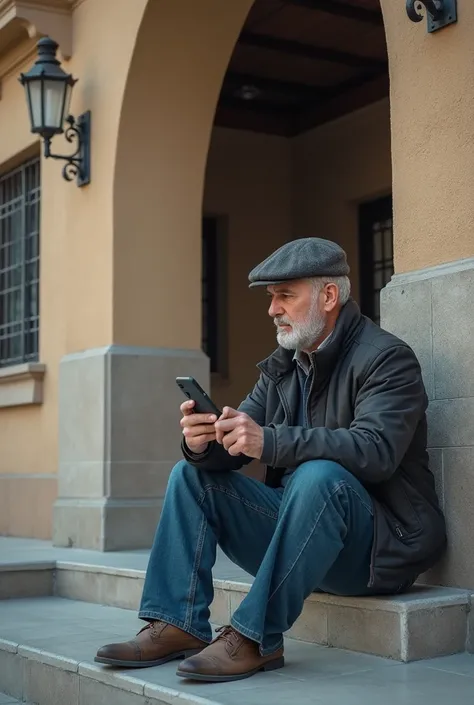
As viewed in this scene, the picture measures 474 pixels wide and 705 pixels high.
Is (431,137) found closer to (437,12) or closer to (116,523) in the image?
(437,12)

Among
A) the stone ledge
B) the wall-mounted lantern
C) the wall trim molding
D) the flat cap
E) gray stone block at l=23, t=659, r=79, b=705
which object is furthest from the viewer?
the stone ledge

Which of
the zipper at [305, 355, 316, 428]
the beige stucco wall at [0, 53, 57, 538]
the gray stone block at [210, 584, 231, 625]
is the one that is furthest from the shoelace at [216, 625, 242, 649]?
the beige stucco wall at [0, 53, 57, 538]

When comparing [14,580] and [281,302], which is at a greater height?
[281,302]

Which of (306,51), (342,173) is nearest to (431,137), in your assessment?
(306,51)

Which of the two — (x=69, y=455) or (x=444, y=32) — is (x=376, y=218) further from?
(x=444, y=32)

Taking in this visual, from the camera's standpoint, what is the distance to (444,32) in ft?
13.2

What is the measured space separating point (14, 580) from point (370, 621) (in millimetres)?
2687

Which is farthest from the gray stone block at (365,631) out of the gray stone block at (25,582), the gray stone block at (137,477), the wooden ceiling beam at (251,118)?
the wooden ceiling beam at (251,118)

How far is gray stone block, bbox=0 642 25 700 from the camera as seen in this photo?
13.7 ft

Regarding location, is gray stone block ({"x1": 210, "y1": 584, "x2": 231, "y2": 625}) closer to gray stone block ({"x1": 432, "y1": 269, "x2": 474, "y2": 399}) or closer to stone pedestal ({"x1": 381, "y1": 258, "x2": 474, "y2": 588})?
stone pedestal ({"x1": 381, "y1": 258, "x2": 474, "y2": 588})

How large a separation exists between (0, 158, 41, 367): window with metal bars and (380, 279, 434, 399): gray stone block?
4463 mm

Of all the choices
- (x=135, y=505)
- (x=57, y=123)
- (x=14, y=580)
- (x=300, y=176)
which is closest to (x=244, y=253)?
(x=300, y=176)

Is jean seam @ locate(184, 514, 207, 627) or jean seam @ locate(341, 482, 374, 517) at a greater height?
jean seam @ locate(341, 482, 374, 517)

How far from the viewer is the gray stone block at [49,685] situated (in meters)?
3.74
